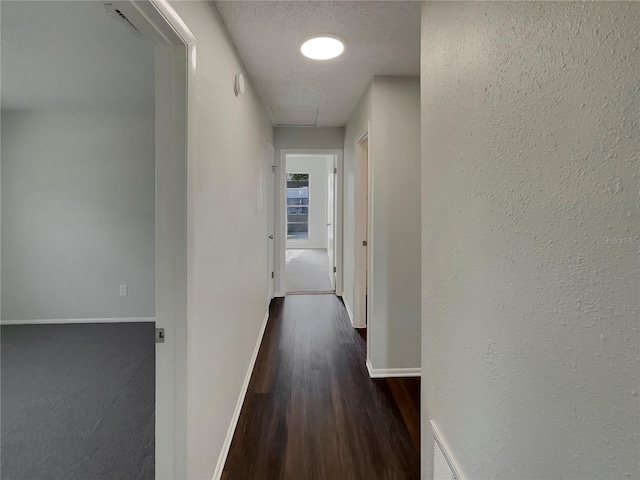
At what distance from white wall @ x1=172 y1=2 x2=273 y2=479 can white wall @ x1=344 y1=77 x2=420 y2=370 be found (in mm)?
999

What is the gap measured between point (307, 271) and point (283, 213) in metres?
2.05

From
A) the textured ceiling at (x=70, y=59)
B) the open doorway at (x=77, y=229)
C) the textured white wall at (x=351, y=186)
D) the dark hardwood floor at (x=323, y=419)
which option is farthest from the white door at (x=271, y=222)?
the textured ceiling at (x=70, y=59)

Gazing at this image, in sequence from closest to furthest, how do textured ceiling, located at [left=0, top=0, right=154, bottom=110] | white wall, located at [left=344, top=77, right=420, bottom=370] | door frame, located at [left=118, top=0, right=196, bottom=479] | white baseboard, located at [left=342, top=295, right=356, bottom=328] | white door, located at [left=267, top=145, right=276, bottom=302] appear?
door frame, located at [left=118, top=0, right=196, bottom=479], textured ceiling, located at [left=0, top=0, right=154, bottom=110], white wall, located at [left=344, top=77, right=420, bottom=370], white baseboard, located at [left=342, top=295, right=356, bottom=328], white door, located at [left=267, top=145, right=276, bottom=302]


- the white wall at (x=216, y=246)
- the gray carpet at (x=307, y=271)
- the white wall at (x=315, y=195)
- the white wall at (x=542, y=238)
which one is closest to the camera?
the white wall at (x=542, y=238)

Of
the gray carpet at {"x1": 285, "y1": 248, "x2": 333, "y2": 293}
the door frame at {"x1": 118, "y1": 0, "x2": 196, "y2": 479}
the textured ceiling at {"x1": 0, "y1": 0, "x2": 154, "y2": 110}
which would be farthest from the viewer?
the gray carpet at {"x1": 285, "y1": 248, "x2": 333, "y2": 293}

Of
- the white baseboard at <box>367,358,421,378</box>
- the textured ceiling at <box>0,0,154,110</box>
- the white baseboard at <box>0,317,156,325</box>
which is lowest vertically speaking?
the white baseboard at <box>367,358,421,378</box>

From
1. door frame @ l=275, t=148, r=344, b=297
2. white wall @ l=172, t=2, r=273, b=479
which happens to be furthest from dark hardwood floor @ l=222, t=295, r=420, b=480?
door frame @ l=275, t=148, r=344, b=297

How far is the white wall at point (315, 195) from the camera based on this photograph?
887cm

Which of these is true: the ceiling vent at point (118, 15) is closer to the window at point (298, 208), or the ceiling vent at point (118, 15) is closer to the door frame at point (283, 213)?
the door frame at point (283, 213)

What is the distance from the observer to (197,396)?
4.00 feet

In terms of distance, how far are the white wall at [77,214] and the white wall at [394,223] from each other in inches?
105

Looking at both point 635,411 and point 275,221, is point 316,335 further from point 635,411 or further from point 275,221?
point 635,411

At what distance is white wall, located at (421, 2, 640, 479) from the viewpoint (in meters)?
0.47

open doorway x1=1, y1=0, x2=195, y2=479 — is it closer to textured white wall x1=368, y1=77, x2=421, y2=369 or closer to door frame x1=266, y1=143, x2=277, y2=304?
door frame x1=266, y1=143, x2=277, y2=304
